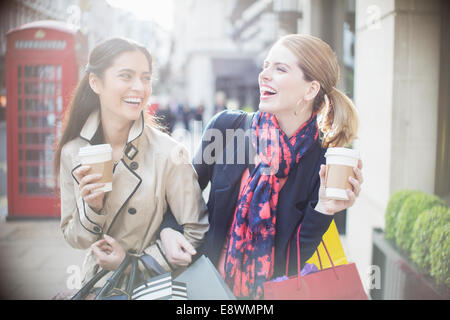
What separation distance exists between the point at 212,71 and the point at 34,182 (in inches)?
92.2

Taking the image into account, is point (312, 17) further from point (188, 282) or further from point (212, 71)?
point (188, 282)

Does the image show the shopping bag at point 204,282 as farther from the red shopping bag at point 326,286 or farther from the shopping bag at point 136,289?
the red shopping bag at point 326,286

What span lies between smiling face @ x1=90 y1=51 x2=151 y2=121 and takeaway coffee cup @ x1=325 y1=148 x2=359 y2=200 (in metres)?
0.87

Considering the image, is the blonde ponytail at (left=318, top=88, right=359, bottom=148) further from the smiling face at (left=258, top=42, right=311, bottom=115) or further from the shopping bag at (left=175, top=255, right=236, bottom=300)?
the shopping bag at (left=175, top=255, right=236, bottom=300)

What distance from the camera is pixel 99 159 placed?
156cm

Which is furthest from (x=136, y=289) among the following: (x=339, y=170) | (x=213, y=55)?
(x=213, y=55)

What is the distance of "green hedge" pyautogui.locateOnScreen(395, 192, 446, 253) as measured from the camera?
2549 millimetres

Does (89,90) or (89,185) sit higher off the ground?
(89,90)

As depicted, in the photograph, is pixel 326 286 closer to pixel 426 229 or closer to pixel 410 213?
pixel 426 229

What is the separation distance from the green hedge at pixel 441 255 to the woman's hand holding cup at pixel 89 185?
188cm

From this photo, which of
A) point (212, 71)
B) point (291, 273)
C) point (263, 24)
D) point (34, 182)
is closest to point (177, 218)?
point (291, 273)

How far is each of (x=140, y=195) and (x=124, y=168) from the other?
0.46 ft

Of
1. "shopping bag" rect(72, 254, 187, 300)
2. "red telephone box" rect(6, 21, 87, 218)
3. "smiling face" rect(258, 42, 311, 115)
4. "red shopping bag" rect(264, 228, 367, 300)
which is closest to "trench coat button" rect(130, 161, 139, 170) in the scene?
"shopping bag" rect(72, 254, 187, 300)

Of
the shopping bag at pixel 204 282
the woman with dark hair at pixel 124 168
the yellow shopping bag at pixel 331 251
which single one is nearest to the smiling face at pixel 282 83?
the woman with dark hair at pixel 124 168
